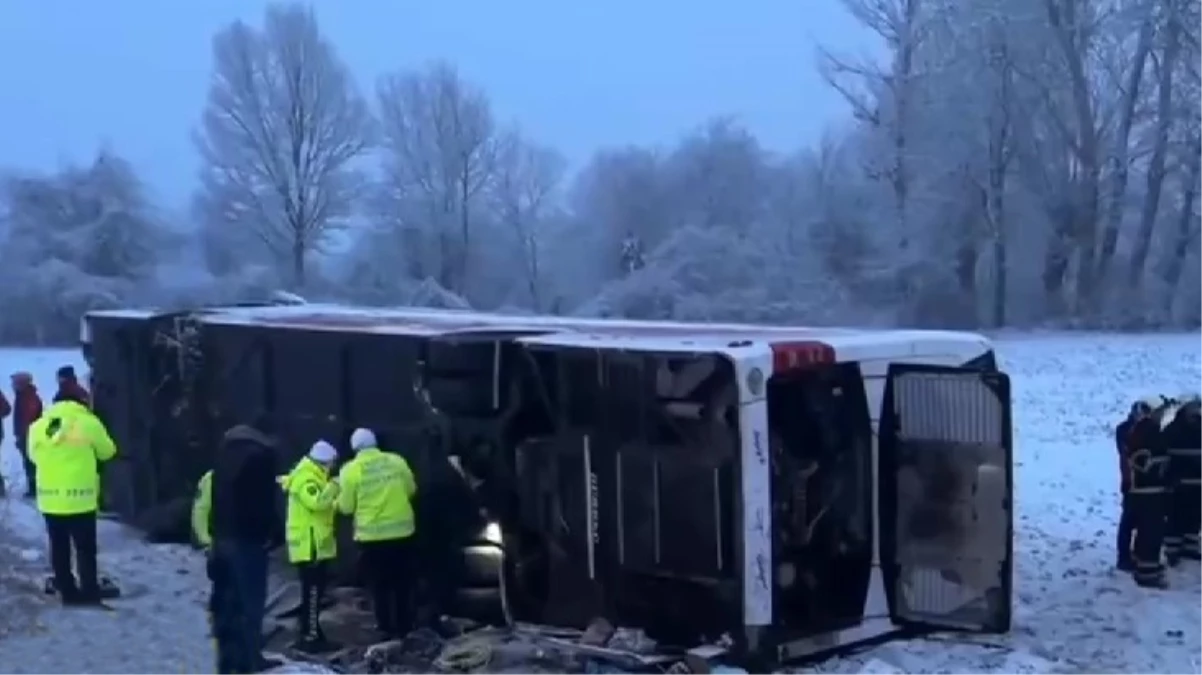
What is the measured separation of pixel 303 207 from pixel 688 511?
170 feet

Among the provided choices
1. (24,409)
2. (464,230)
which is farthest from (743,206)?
(24,409)

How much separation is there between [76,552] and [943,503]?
19.3ft

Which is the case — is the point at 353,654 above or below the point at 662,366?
below

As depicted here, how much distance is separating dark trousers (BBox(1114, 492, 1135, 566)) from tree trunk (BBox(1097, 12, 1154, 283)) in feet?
108

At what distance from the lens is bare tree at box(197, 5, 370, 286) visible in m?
59.6

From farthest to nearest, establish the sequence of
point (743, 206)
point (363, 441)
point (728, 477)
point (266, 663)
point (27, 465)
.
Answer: point (743, 206)
point (27, 465)
point (363, 441)
point (266, 663)
point (728, 477)

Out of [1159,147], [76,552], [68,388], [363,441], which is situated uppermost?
[1159,147]

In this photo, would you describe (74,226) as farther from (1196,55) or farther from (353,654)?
(353,654)

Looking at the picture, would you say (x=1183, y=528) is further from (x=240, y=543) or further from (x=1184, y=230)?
(x=1184, y=230)

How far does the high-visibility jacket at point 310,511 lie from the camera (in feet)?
32.7

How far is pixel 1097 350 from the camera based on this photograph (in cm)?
3291

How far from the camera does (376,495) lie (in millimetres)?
9867

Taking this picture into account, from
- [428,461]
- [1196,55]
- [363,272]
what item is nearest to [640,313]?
[363,272]

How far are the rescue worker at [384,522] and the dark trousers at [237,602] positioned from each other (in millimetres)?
777
